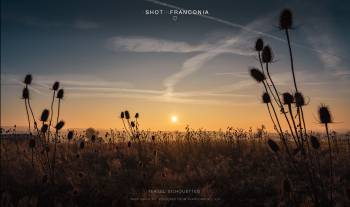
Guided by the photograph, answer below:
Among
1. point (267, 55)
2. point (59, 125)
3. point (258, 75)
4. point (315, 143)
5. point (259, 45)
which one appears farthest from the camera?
point (59, 125)

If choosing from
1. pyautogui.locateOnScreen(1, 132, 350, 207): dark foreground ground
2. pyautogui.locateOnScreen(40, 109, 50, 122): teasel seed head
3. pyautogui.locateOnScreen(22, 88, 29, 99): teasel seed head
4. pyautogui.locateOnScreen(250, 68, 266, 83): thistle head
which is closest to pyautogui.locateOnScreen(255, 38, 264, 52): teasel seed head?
pyautogui.locateOnScreen(250, 68, 266, 83): thistle head

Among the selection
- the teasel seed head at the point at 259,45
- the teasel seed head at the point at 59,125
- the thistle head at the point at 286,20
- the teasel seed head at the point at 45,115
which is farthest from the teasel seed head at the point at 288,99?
the teasel seed head at the point at 45,115

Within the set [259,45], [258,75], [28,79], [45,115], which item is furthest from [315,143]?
[28,79]

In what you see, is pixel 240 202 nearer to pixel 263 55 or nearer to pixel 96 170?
pixel 263 55

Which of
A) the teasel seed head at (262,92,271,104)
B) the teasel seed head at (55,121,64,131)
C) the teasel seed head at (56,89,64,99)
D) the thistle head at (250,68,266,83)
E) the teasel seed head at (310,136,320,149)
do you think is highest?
the teasel seed head at (56,89,64,99)

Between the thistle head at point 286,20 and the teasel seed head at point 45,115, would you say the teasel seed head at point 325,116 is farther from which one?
the teasel seed head at point 45,115

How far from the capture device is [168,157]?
15336 mm

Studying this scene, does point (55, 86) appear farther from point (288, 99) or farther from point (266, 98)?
point (288, 99)

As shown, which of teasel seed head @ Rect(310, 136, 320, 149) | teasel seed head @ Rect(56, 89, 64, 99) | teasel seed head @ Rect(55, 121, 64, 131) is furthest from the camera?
teasel seed head @ Rect(56, 89, 64, 99)

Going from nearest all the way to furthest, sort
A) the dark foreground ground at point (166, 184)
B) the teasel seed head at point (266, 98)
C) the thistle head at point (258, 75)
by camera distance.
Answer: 1. the thistle head at point (258, 75)
2. the teasel seed head at point (266, 98)
3. the dark foreground ground at point (166, 184)

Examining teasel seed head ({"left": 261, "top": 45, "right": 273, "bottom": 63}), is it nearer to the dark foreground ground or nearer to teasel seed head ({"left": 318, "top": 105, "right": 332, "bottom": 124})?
teasel seed head ({"left": 318, "top": 105, "right": 332, "bottom": 124})

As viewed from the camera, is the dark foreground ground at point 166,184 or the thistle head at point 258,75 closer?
the thistle head at point 258,75

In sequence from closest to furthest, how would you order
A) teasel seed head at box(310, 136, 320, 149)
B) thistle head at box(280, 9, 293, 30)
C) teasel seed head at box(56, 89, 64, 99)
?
thistle head at box(280, 9, 293, 30)
teasel seed head at box(310, 136, 320, 149)
teasel seed head at box(56, 89, 64, 99)

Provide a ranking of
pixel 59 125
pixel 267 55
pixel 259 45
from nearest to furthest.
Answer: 1. pixel 267 55
2. pixel 259 45
3. pixel 59 125
